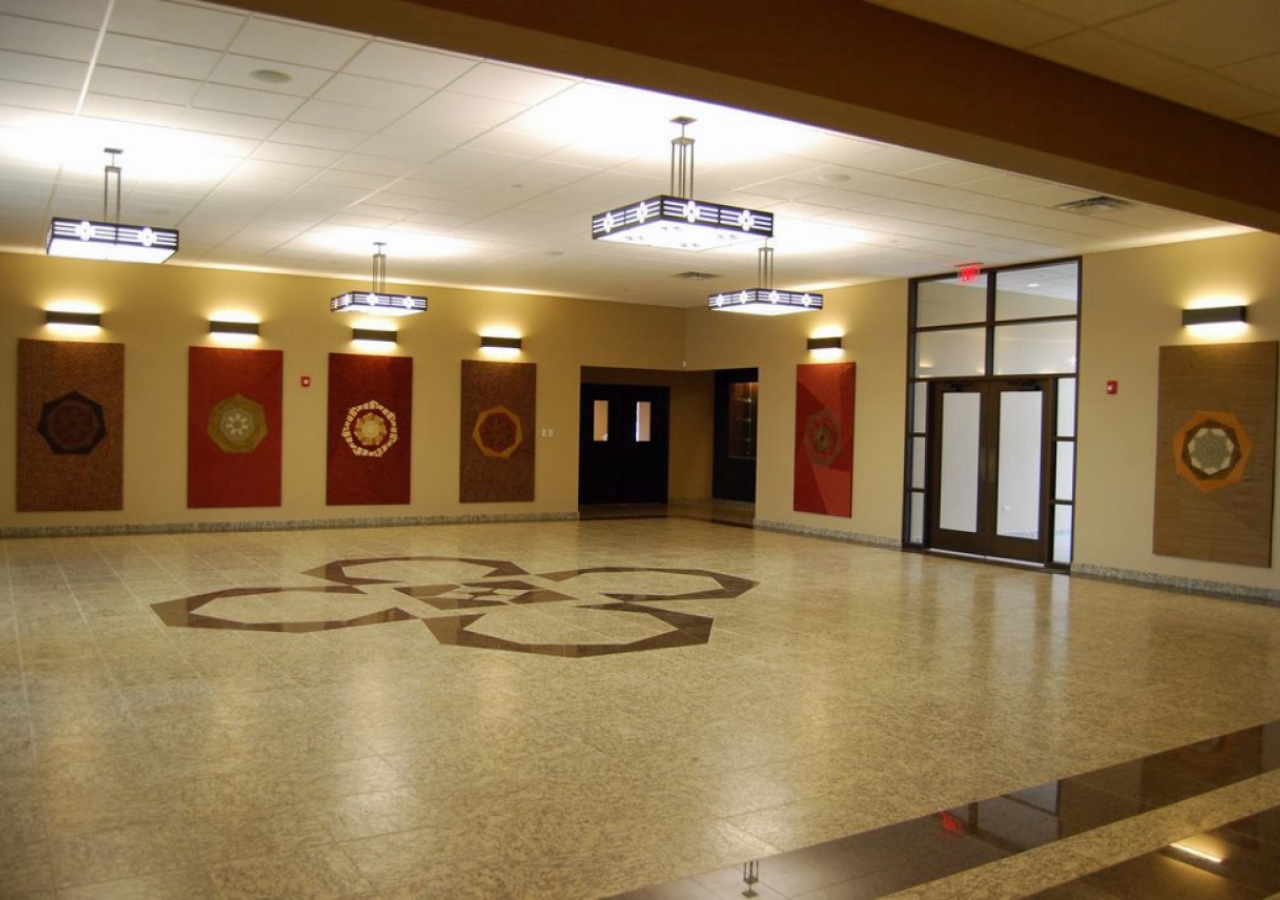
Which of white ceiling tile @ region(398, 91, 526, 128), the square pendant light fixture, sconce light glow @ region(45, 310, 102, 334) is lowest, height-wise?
sconce light glow @ region(45, 310, 102, 334)

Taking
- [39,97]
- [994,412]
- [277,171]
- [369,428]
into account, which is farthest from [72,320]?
[994,412]

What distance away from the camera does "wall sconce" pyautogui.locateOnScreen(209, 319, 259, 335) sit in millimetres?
15095

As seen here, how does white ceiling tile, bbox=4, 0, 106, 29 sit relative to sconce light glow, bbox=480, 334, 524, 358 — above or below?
above

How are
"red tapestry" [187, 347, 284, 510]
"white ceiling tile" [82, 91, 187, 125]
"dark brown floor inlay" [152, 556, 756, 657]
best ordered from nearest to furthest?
"white ceiling tile" [82, 91, 187, 125]
"dark brown floor inlay" [152, 556, 756, 657]
"red tapestry" [187, 347, 284, 510]

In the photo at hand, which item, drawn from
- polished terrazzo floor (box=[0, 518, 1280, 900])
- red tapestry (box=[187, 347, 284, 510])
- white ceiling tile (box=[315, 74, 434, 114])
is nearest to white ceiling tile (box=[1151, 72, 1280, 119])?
polished terrazzo floor (box=[0, 518, 1280, 900])

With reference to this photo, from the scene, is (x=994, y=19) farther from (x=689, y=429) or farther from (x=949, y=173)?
(x=689, y=429)

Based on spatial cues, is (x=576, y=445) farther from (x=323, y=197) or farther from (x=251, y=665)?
(x=251, y=665)

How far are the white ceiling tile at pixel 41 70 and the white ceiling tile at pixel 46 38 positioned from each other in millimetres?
99

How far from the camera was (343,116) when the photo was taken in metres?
7.52

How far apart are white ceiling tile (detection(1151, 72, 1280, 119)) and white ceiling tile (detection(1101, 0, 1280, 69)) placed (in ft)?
1.03

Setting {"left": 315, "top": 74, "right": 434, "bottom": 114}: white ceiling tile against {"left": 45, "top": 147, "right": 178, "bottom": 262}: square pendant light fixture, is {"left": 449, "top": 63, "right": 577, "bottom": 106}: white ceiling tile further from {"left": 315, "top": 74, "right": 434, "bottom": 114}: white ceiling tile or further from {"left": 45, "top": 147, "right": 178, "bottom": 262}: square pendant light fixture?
{"left": 45, "top": 147, "right": 178, "bottom": 262}: square pendant light fixture

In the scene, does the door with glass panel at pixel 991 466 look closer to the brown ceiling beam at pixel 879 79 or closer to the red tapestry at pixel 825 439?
the red tapestry at pixel 825 439

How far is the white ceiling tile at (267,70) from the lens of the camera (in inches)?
253

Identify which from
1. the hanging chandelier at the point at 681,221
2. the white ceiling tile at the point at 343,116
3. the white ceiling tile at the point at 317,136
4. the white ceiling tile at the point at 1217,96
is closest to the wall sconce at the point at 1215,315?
the white ceiling tile at the point at 1217,96
